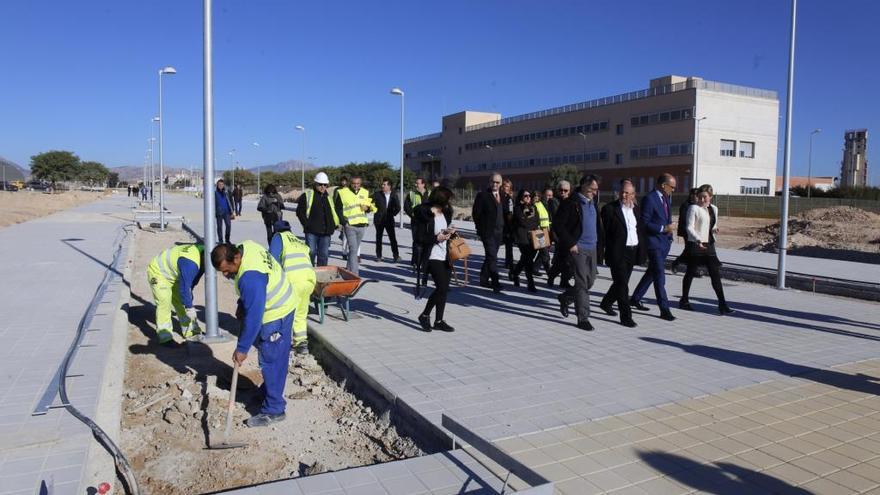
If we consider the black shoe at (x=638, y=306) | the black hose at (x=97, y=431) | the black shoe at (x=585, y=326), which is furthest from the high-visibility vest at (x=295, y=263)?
the black shoe at (x=638, y=306)

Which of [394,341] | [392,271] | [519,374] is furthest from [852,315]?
[392,271]

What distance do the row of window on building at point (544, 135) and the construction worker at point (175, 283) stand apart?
68.9m

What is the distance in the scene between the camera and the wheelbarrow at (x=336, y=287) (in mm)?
7543

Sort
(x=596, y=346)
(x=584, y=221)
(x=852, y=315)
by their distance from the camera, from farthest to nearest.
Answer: (x=852, y=315), (x=584, y=221), (x=596, y=346)

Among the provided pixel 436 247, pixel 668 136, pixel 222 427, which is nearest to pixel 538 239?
pixel 436 247

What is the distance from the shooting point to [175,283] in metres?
7.35

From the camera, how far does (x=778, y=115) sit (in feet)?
222

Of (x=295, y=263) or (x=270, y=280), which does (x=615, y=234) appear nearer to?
(x=295, y=263)

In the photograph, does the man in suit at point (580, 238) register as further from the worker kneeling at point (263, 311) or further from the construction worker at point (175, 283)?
the construction worker at point (175, 283)

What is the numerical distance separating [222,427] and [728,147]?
67.6 meters

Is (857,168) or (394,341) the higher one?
(857,168)

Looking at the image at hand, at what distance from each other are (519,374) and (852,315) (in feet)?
19.6

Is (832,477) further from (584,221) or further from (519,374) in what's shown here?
(584,221)

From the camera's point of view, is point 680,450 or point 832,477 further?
point 680,450
